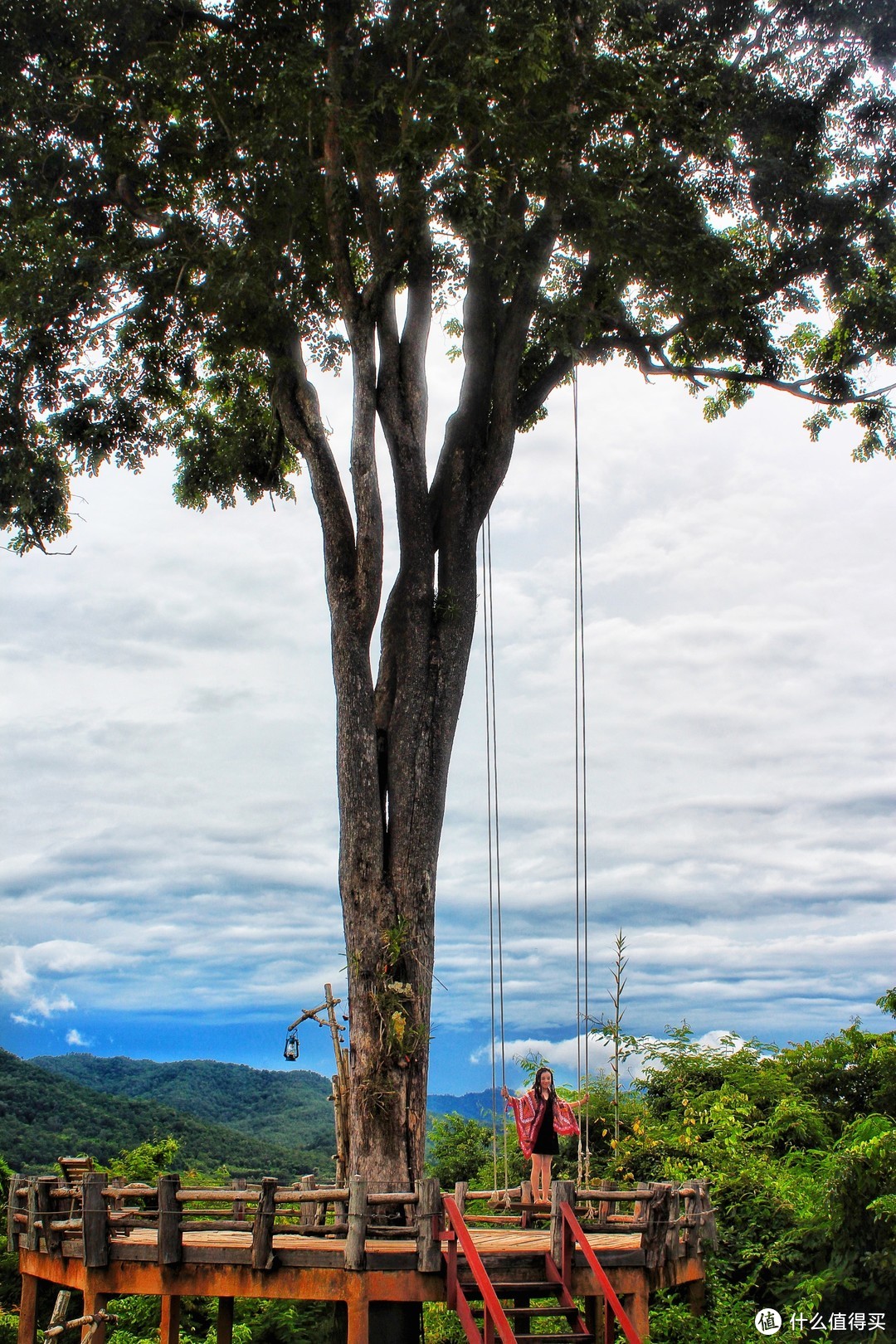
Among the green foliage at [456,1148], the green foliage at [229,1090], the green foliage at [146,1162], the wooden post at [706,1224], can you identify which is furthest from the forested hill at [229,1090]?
the wooden post at [706,1224]

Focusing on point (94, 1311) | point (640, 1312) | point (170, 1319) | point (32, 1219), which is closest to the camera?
point (640, 1312)

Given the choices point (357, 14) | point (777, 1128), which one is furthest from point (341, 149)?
point (777, 1128)

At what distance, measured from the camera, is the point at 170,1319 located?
991 cm

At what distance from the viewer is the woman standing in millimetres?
10797

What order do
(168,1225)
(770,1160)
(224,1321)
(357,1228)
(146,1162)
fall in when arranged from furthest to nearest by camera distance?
(146,1162), (770,1160), (224,1321), (168,1225), (357,1228)

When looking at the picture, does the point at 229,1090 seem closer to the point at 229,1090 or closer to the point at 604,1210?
the point at 229,1090

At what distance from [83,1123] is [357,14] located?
90.4 feet

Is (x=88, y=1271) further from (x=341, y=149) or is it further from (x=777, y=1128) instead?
(x=341, y=149)

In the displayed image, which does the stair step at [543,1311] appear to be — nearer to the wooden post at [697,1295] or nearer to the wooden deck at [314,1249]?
the wooden deck at [314,1249]

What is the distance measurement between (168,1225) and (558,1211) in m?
2.89

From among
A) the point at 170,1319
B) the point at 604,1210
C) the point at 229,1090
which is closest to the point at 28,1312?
the point at 170,1319

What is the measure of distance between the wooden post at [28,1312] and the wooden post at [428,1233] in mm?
4829

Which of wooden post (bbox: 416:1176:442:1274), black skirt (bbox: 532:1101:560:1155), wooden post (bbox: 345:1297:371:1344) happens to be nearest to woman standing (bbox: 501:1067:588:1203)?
black skirt (bbox: 532:1101:560:1155)

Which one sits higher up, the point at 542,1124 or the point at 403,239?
the point at 403,239
